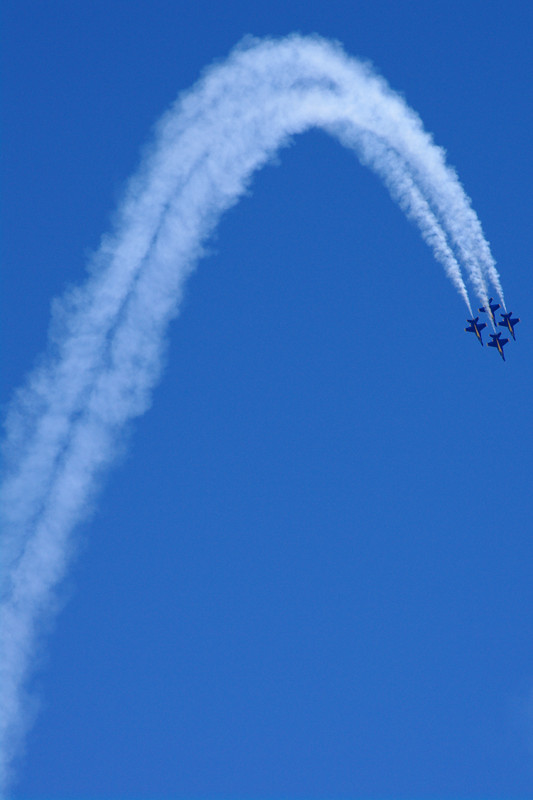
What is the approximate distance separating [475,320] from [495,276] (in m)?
11.3

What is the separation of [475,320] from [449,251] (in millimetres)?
11408

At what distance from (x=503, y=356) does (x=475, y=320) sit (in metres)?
2.81

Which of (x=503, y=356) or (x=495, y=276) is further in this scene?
(x=503, y=356)

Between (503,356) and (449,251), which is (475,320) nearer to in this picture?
(503,356)

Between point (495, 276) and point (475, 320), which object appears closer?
point (495, 276)

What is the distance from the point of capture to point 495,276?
52.6m

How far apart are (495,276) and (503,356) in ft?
33.8

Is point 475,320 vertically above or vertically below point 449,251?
above

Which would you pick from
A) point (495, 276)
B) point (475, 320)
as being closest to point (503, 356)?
point (475, 320)

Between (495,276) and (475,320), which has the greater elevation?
(475,320)

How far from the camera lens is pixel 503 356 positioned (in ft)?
204

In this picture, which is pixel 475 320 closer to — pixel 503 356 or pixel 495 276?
pixel 503 356

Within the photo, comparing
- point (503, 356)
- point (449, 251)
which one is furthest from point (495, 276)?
point (503, 356)

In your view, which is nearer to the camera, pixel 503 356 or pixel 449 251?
pixel 449 251
